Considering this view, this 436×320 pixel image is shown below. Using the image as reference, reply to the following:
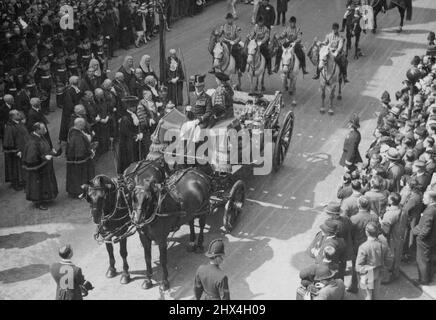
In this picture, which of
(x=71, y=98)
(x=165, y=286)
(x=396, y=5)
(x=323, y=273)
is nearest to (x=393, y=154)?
(x=323, y=273)

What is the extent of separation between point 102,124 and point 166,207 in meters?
5.71

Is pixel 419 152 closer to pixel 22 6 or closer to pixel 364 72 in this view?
pixel 364 72

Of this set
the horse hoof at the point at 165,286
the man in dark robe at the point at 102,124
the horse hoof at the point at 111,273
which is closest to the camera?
the horse hoof at the point at 165,286

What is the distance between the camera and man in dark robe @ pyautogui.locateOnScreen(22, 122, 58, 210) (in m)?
13.7

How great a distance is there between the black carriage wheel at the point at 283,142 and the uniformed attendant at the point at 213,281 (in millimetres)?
5663

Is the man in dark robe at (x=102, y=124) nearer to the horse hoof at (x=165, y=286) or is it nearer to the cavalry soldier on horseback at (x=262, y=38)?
the cavalry soldier on horseback at (x=262, y=38)

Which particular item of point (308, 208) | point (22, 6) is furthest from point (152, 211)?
point (22, 6)

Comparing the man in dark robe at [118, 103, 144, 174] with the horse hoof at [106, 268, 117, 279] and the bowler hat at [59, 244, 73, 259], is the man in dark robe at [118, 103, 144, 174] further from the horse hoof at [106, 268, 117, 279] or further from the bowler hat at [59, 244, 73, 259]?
the bowler hat at [59, 244, 73, 259]

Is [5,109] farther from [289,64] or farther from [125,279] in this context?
[289,64]

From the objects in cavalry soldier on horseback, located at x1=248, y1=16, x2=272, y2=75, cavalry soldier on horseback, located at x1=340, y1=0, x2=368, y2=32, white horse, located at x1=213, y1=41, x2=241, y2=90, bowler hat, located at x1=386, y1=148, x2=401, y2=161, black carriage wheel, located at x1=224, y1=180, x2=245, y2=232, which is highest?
cavalry soldier on horseback, located at x1=340, y1=0, x2=368, y2=32

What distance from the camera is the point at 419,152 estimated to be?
13.0 m

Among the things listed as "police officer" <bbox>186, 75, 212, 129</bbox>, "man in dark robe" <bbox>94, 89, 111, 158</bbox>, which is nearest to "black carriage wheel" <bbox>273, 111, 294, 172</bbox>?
"police officer" <bbox>186, 75, 212, 129</bbox>

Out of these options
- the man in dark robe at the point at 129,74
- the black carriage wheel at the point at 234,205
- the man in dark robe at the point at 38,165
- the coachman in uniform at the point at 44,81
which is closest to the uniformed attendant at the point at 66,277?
the black carriage wheel at the point at 234,205

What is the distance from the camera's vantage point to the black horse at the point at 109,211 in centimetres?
1033
